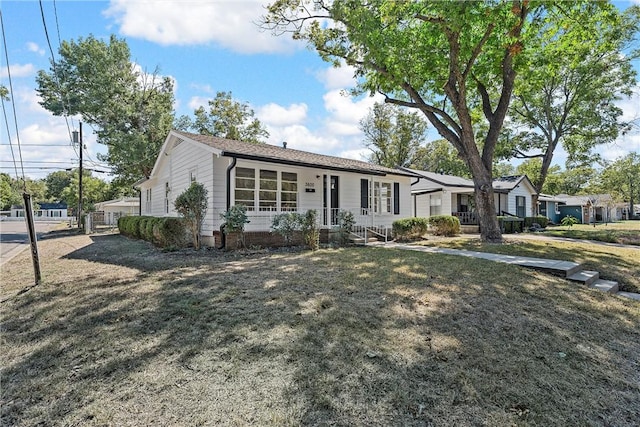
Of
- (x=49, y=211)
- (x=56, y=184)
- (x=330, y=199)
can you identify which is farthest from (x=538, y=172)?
(x=56, y=184)

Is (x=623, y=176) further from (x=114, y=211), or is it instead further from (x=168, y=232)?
(x=114, y=211)

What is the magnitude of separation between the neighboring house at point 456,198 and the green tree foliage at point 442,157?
1161cm

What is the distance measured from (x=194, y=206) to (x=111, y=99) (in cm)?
2059

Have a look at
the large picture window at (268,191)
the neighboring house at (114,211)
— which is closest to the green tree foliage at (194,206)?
the large picture window at (268,191)

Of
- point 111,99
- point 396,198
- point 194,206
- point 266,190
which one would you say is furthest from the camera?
point 111,99

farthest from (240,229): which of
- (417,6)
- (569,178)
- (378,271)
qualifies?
(569,178)

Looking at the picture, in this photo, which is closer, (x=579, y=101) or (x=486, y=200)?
(x=486, y=200)

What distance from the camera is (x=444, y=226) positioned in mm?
15219

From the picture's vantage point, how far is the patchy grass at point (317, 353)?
7.63 ft

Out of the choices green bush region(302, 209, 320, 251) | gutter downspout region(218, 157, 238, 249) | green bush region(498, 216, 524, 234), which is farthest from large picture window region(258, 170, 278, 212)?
green bush region(498, 216, 524, 234)

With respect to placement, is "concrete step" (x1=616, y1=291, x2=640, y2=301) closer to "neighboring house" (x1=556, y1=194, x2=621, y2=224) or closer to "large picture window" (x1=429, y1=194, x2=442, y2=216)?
"large picture window" (x1=429, y1=194, x2=442, y2=216)

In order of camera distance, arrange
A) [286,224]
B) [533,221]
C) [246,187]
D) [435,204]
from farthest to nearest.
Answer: [533,221]
[435,204]
[246,187]
[286,224]

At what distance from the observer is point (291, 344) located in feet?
10.6

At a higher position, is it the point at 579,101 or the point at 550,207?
the point at 579,101
